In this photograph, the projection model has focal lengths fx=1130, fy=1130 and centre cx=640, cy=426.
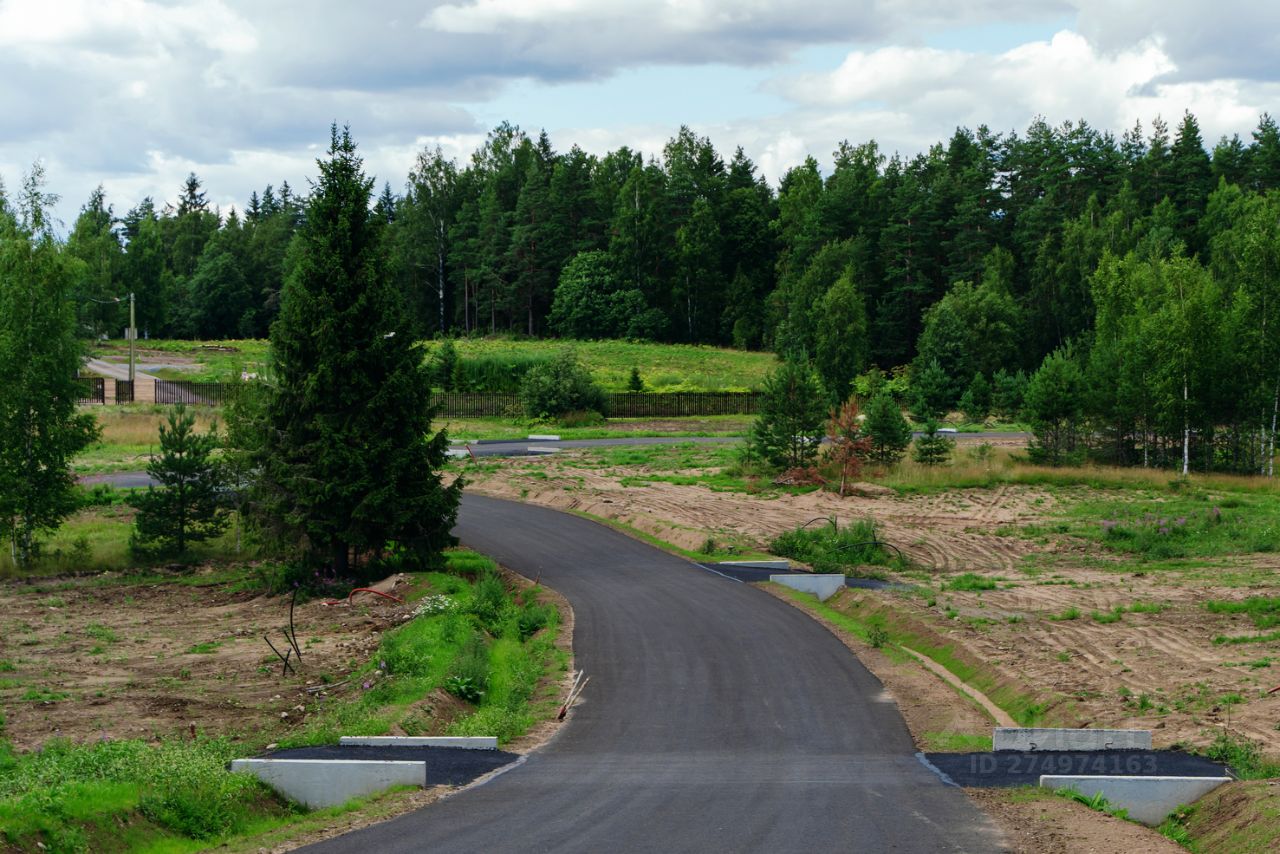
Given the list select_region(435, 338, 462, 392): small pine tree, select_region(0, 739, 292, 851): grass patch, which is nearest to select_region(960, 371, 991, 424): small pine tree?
select_region(435, 338, 462, 392): small pine tree

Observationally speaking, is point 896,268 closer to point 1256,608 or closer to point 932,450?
point 932,450

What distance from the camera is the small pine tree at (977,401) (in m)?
76.2

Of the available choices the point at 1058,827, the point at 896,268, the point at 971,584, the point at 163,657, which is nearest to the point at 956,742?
the point at 1058,827

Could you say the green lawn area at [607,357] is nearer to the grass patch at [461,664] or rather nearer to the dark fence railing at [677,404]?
the dark fence railing at [677,404]

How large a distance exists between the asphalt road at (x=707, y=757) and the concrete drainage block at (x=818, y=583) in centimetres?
126

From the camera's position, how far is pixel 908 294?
103 metres

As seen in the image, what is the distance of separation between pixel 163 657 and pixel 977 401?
6528 cm

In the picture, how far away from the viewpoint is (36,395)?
33812 mm

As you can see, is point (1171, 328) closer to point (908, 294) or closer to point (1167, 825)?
point (1167, 825)

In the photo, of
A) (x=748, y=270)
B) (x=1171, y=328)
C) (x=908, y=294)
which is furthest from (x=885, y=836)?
(x=748, y=270)

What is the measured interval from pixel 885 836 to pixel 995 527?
1134 inches

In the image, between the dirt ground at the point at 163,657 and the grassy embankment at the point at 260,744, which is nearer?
the grassy embankment at the point at 260,744

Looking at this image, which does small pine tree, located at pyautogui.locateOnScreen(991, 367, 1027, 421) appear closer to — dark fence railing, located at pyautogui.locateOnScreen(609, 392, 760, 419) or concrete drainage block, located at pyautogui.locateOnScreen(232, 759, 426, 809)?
dark fence railing, located at pyautogui.locateOnScreen(609, 392, 760, 419)

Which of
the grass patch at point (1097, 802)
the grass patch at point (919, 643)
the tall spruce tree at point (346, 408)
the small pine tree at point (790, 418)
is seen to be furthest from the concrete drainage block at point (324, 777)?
the small pine tree at point (790, 418)
